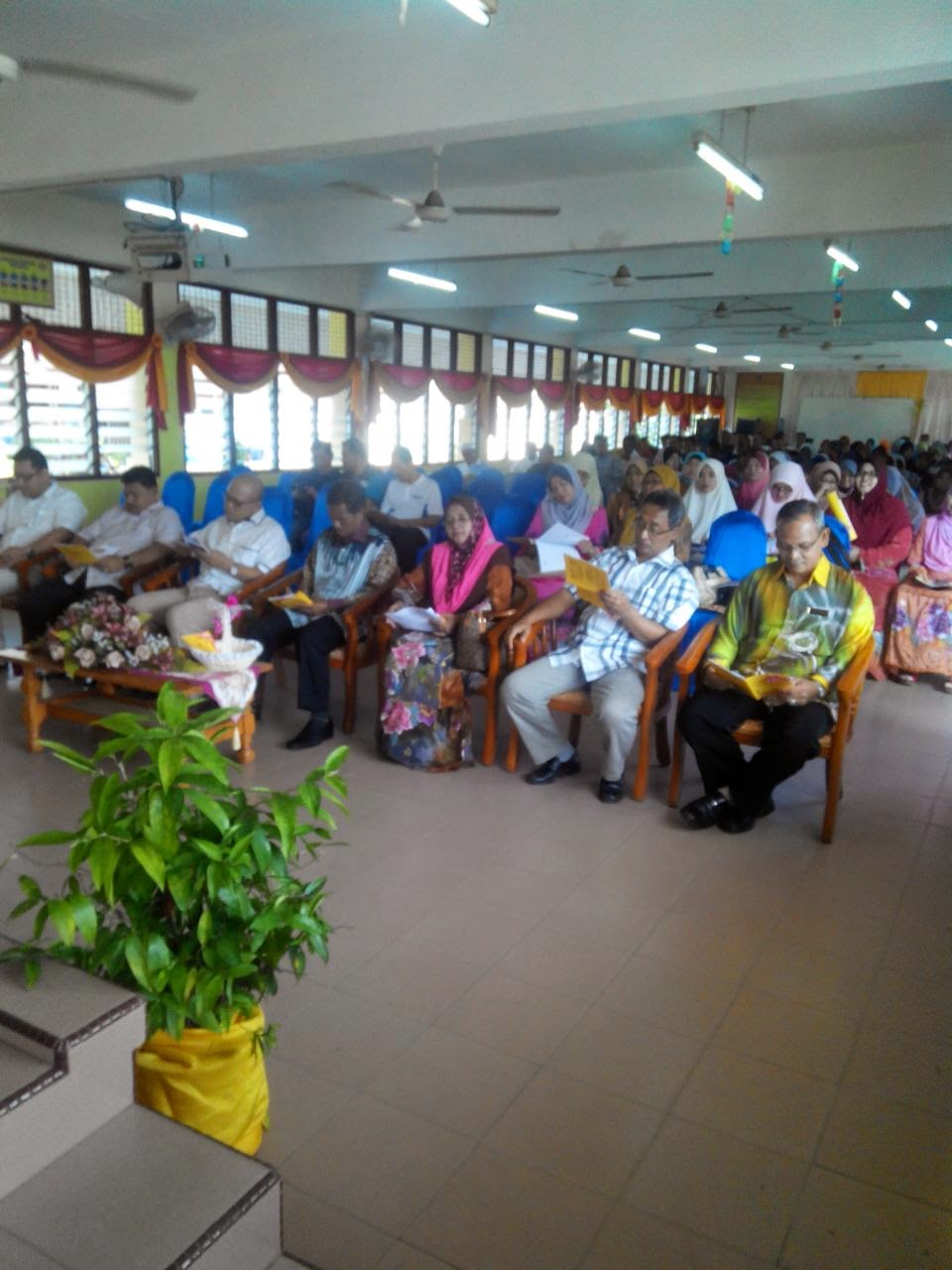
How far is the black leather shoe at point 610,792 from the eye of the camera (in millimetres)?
3617

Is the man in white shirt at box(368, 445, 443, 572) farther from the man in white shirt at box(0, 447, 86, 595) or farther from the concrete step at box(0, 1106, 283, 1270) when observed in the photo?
the concrete step at box(0, 1106, 283, 1270)

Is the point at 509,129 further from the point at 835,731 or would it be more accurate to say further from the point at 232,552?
the point at 835,731

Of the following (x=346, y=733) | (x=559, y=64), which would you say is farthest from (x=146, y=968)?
(x=559, y=64)

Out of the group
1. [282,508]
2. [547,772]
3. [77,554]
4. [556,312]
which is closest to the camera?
[547,772]

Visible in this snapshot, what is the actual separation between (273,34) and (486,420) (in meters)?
9.43

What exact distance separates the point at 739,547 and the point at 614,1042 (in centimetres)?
317

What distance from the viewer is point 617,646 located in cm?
367

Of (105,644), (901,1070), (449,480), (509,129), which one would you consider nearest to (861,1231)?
(901,1070)

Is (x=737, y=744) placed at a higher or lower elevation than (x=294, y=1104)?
higher

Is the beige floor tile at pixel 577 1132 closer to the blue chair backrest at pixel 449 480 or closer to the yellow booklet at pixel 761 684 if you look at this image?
the yellow booklet at pixel 761 684

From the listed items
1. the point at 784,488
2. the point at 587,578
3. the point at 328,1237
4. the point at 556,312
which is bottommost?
the point at 328,1237

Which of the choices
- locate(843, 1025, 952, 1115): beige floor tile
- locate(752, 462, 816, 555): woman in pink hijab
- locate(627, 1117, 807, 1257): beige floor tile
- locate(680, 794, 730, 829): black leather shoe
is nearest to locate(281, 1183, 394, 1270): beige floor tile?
locate(627, 1117, 807, 1257): beige floor tile

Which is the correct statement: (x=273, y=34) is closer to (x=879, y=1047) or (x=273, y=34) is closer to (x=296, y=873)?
(x=296, y=873)

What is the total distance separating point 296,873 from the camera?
295cm
